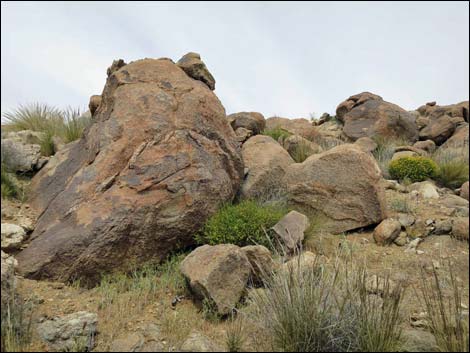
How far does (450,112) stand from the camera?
15828 millimetres

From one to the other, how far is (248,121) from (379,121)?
558 cm

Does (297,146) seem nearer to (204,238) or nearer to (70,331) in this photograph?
(204,238)

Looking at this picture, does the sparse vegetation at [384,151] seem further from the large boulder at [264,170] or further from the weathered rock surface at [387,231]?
the weathered rock surface at [387,231]

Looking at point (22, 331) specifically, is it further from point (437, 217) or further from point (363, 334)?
point (437, 217)

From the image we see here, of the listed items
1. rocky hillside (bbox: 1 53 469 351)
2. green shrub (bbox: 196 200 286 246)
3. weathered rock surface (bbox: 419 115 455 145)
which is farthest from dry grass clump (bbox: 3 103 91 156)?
weathered rock surface (bbox: 419 115 455 145)

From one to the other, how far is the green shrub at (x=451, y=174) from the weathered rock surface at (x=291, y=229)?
11.6 ft

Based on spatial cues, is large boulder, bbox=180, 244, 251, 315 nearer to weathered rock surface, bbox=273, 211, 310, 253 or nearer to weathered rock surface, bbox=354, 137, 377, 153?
weathered rock surface, bbox=273, 211, 310, 253

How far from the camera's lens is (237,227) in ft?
18.9

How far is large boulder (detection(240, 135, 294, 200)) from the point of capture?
24.8 ft

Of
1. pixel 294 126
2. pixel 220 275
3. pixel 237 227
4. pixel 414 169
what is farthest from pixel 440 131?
pixel 220 275

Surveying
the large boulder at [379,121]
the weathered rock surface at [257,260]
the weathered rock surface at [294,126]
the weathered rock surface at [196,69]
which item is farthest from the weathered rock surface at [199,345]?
the large boulder at [379,121]

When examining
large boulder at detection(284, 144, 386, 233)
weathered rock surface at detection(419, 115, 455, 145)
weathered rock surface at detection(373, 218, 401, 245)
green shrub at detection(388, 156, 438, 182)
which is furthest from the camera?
weathered rock surface at detection(419, 115, 455, 145)

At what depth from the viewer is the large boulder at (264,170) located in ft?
24.8

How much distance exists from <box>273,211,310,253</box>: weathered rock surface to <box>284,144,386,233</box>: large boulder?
0.80 metres
